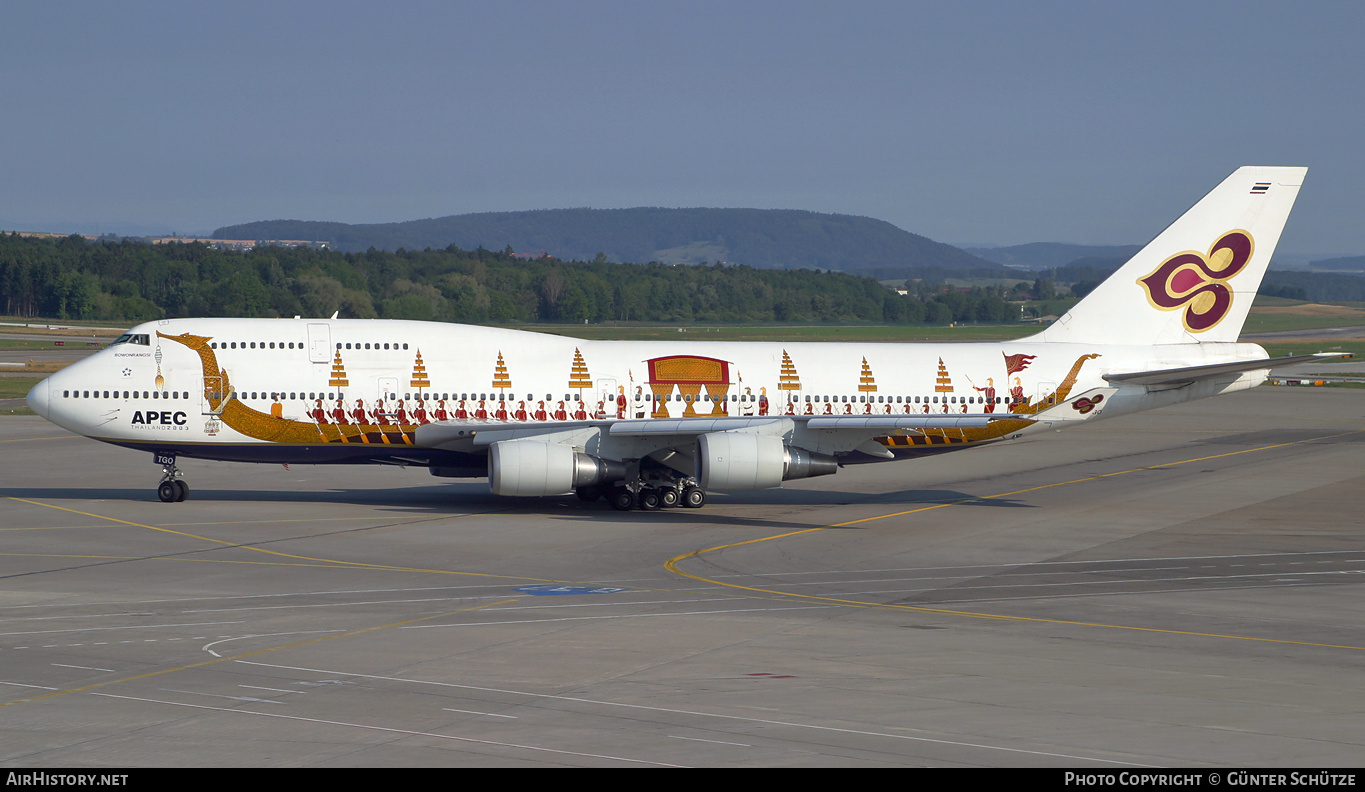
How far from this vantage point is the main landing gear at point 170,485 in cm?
3641

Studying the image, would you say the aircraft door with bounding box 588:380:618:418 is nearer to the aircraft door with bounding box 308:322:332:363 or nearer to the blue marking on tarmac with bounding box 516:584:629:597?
the aircraft door with bounding box 308:322:332:363

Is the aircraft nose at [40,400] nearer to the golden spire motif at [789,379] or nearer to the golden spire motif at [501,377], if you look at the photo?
the golden spire motif at [501,377]

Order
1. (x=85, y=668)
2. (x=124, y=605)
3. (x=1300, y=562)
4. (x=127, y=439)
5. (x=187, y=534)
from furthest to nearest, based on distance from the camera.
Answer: (x=127, y=439)
(x=187, y=534)
(x=1300, y=562)
(x=124, y=605)
(x=85, y=668)

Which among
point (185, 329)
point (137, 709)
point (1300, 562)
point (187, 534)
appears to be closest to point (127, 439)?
point (185, 329)

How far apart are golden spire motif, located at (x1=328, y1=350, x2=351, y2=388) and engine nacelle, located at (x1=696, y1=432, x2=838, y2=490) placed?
10489mm

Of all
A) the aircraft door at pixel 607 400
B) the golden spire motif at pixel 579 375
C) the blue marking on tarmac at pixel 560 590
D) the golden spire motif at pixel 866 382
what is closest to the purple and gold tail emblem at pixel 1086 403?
the golden spire motif at pixel 866 382

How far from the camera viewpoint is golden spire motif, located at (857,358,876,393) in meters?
38.4

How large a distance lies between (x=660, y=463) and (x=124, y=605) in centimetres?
1640

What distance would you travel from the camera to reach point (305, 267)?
157500mm

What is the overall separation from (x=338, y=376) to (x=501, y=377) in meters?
4.67

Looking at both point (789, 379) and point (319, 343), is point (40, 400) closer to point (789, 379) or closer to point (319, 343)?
point (319, 343)

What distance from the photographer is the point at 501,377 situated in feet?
120

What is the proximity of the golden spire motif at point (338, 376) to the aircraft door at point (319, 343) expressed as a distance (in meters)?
0.26
